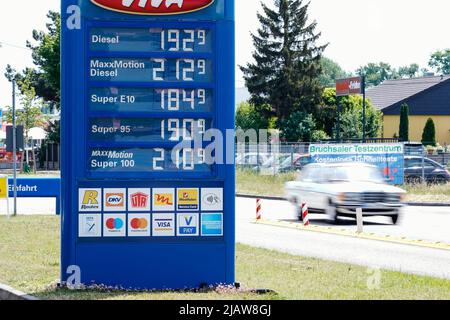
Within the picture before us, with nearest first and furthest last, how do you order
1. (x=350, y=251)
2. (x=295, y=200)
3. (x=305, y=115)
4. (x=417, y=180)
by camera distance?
(x=350, y=251) → (x=295, y=200) → (x=417, y=180) → (x=305, y=115)

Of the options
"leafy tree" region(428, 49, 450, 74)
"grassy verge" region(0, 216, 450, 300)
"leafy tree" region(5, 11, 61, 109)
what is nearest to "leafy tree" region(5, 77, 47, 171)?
"leafy tree" region(5, 11, 61, 109)

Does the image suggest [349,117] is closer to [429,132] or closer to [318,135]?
[318,135]

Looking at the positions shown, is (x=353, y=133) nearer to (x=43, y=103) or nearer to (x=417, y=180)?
(x=43, y=103)

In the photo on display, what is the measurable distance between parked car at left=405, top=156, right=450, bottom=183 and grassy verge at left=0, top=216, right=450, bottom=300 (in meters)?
27.5

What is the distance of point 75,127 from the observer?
11531 millimetres

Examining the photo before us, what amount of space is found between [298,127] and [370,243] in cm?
6403

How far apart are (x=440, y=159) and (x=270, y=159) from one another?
9110 millimetres

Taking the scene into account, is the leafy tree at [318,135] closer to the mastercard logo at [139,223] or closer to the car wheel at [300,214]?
the car wheel at [300,214]

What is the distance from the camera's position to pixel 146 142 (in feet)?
38.1

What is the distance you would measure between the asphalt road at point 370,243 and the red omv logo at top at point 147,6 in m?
5.64

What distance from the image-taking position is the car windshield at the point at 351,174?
26.6 meters

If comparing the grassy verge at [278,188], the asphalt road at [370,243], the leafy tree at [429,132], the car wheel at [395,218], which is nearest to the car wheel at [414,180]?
the grassy verge at [278,188]

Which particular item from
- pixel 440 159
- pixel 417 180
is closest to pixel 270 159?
pixel 440 159
